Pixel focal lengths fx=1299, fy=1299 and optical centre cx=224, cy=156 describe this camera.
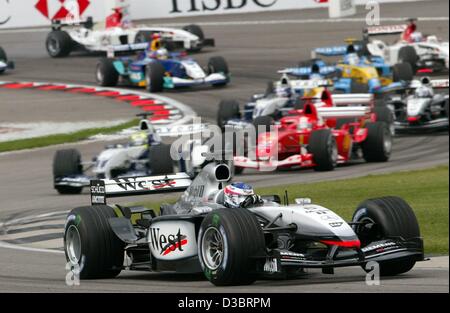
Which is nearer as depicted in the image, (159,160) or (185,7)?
(159,160)

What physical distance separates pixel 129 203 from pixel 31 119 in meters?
8.92

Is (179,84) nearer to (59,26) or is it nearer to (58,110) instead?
(58,110)

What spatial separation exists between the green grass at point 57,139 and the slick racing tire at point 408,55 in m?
9.83

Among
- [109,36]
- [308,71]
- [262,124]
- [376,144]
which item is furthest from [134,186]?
[109,36]

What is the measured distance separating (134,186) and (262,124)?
10890mm

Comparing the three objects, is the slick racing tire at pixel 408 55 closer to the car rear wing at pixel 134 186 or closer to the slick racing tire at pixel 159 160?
the slick racing tire at pixel 159 160

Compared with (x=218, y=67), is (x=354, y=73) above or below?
above

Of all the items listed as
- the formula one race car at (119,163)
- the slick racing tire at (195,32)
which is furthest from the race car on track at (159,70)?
the formula one race car at (119,163)

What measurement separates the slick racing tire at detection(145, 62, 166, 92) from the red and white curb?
26 centimetres

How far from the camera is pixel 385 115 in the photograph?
2519 cm

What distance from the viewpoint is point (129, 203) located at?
61.1 ft

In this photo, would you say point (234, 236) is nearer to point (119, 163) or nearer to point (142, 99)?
point (119, 163)

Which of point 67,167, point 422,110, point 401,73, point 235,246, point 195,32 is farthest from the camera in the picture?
point 195,32
